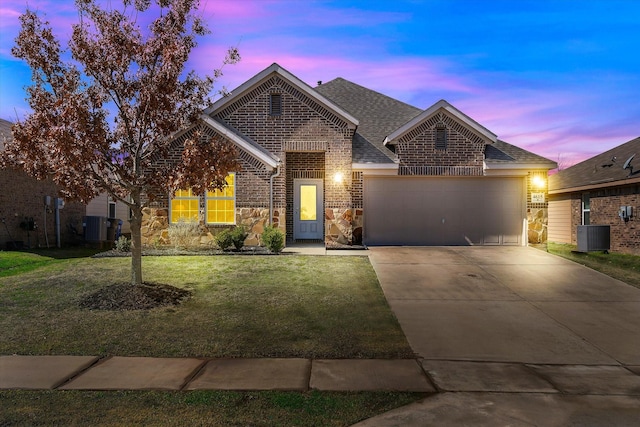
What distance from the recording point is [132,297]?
8.38m

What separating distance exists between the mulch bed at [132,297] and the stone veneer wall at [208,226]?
6190 mm

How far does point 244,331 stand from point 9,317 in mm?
4150

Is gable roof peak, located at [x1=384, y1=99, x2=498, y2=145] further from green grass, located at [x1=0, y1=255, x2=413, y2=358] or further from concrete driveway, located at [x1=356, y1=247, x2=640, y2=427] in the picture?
green grass, located at [x1=0, y1=255, x2=413, y2=358]

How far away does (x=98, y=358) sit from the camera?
5.60 metres

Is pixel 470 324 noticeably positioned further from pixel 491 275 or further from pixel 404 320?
pixel 491 275

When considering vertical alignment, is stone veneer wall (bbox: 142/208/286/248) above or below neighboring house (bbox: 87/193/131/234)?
below

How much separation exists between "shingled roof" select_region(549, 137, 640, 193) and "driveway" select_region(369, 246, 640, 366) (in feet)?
22.7

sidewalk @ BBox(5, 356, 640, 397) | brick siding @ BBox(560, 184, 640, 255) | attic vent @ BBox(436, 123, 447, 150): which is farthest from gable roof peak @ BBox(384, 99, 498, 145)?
sidewalk @ BBox(5, 356, 640, 397)

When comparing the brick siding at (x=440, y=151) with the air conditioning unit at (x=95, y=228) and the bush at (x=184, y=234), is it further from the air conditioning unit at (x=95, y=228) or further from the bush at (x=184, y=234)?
the air conditioning unit at (x=95, y=228)

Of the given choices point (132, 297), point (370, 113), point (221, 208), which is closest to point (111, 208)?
point (221, 208)

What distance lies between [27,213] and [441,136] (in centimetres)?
1731

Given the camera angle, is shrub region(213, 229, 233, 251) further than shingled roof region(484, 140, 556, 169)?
No

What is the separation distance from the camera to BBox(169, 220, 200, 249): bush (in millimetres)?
14930

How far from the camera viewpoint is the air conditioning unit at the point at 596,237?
17016 mm
